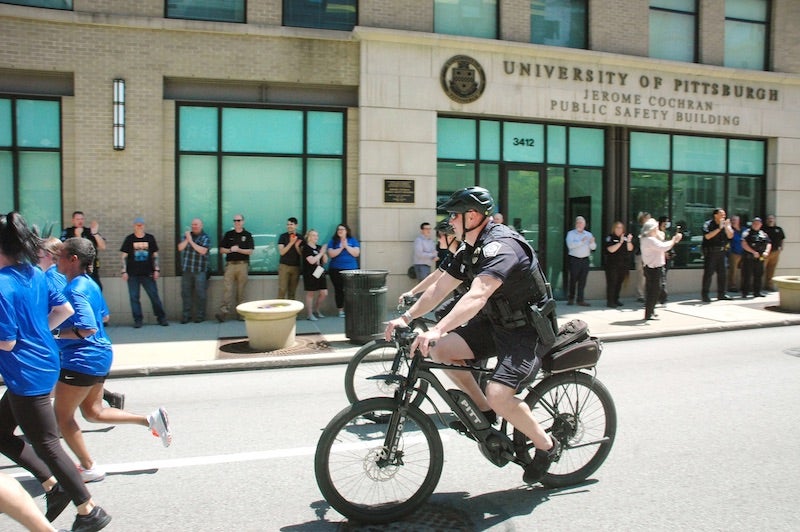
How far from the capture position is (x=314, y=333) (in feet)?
37.0

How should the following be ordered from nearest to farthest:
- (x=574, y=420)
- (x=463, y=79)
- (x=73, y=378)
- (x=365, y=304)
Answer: (x=574, y=420) < (x=73, y=378) < (x=365, y=304) < (x=463, y=79)

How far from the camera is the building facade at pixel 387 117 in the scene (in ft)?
40.4

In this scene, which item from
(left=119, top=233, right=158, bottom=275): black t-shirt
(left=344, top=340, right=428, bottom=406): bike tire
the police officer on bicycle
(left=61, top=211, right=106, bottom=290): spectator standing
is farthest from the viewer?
(left=119, top=233, right=158, bottom=275): black t-shirt

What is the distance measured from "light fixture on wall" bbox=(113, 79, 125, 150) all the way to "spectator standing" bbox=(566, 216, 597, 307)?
31.0ft

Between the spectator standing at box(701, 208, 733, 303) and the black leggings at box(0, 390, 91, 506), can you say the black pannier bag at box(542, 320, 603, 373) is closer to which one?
the black leggings at box(0, 390, 91, 506)

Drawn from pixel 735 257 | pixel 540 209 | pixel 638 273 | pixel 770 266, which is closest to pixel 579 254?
pixel 540 209

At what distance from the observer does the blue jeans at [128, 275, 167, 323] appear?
466 inches

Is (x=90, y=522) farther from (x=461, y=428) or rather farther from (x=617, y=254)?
(x=617, y=254)

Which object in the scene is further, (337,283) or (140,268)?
(337,283)

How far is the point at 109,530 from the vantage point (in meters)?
3.92

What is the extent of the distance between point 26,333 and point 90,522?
1.15 metres

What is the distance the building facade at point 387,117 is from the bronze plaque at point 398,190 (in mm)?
45

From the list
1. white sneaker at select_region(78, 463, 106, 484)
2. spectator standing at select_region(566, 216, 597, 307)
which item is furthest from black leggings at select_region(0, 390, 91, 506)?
A: spectator standing at select_region(566, 216, 597, 307)

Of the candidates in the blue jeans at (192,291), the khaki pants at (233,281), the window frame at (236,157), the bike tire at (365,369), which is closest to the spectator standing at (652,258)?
the window frame at (236,157)
